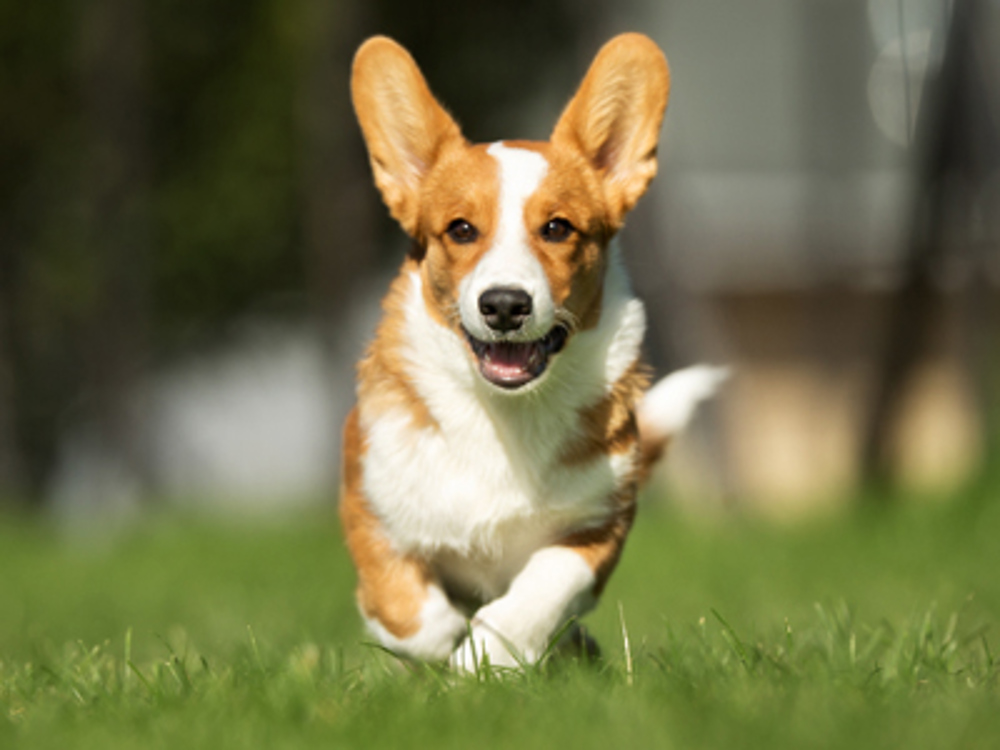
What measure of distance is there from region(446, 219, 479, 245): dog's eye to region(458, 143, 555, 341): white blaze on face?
0.28 feet

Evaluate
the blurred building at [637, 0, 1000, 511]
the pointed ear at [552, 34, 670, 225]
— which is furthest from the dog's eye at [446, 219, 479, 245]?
the blurred building at [637, 0, 1000, 511]

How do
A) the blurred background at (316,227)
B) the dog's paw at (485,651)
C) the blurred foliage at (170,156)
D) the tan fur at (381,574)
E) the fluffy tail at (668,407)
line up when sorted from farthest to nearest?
the blurred foliage at (170,156) < the blurred background at (316,227) < the fluffy tail at (668,407) < the tan fur at (381,574) < the dog's paw at (485,651)

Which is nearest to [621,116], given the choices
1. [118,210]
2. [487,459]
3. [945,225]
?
[487,459]

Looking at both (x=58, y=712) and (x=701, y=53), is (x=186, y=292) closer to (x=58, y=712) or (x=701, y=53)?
(x=701, y=53)

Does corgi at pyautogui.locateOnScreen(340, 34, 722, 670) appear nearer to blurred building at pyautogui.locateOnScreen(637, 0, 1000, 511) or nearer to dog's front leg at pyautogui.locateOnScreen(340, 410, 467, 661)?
dog's front leg at pyautogui.locateOnScreen(340, 410, 467, 661)

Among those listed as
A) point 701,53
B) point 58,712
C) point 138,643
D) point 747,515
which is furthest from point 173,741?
point 701,53

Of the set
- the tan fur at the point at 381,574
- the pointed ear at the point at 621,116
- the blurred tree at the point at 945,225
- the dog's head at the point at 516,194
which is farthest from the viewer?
the blurred tree at the point at 945,225

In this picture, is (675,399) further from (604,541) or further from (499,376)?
(499,376)

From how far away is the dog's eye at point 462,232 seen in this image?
3.69 metres

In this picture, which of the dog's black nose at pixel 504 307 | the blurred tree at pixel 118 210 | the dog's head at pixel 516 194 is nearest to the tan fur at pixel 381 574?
the dog's head at pixel 516 194

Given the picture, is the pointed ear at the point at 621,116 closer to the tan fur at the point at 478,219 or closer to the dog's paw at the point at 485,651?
the tan fur at the point at 478,219

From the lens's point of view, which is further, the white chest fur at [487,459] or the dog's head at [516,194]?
the white chest fur at [487,459]

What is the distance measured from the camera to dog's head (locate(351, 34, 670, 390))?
11.4 ft

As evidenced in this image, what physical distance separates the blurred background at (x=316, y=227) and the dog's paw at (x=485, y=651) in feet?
23.5
